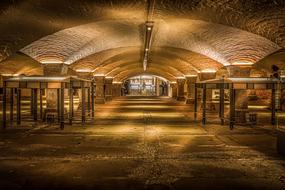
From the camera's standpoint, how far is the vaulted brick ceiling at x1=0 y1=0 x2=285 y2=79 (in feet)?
26.7

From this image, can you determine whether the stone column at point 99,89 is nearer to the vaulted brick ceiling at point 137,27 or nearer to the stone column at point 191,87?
the stone column at point 191,87

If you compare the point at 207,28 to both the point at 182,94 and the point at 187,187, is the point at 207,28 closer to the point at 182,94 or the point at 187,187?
the point at 187,187

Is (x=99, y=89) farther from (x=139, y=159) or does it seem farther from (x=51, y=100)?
(x=139, y=159)

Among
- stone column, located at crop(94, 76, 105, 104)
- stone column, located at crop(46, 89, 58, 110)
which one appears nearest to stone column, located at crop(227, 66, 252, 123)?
stone column, located at crop(46, 89, 58, 110)

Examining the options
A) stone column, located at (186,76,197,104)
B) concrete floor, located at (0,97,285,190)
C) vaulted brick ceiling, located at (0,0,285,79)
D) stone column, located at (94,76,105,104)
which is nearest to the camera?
concrete floor, located at (0,97,285,190)

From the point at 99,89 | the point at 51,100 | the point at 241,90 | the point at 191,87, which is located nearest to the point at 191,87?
the point at 191,87

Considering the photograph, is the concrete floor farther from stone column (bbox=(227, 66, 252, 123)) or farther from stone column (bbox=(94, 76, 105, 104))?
stone column (bbox=(94, 76, 105, 104))

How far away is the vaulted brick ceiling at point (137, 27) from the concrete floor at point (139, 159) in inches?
125

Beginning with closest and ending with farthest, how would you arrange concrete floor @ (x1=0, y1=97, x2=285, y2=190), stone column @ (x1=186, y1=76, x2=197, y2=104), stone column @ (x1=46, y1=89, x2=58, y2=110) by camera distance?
concrete floor @ (x1=0, y1=97, x2=285, y2=190), stone column @ (x1=46, y1=89, x2=58, y2=110), stone column @ (x1=186, y1=76, x2=197, y2=104)

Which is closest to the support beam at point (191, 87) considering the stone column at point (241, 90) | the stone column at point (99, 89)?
the stone column at point (99, 89)

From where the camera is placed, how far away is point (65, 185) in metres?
5.18

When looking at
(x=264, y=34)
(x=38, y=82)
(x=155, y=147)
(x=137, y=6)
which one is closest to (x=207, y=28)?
(x=264, y=34)

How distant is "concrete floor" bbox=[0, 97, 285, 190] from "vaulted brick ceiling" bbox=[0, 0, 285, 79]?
317cm

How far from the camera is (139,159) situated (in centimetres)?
698
